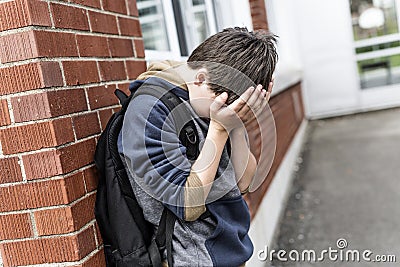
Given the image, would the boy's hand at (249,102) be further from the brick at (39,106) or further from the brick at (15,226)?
the brick at (15,226)

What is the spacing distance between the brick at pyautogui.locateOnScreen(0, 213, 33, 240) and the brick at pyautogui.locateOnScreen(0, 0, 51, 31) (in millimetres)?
696

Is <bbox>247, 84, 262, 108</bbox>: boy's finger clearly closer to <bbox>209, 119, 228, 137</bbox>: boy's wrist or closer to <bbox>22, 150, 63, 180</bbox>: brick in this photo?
<bbox>209, 119, 228, 137</bbox>: boy's wrist

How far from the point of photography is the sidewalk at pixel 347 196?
4.66 meters

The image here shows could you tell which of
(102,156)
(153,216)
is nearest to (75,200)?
(102,156)

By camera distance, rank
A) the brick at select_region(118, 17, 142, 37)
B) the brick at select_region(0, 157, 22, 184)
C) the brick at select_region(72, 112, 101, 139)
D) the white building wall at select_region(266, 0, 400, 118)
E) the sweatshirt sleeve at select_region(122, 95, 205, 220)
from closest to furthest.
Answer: the sweatshirt sleeve at select_region(122, 95, 205, 220) → the brick at select_region(0, 157, 22, 184) → the brick at select_region(72, 112, 101, 139) → the brick at select_region(118, 17, 142, 37) → the white building wall at select_region(266, 0, 400, 118)

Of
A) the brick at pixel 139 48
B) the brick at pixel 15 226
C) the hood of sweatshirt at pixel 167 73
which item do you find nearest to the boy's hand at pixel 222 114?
the hood of sweatshirt at pixel 167 73

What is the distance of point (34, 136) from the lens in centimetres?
183

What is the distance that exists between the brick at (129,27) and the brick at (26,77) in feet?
2.52

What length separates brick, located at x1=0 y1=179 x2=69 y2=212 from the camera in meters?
1.85

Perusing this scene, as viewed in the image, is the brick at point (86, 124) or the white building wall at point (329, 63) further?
the white building wall at point (329, 63)

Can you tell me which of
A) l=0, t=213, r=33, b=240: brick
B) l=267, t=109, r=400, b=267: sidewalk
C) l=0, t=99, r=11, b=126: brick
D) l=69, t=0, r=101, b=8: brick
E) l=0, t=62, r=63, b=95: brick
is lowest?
l=267, t=109, r=400, b=267: sidewalk

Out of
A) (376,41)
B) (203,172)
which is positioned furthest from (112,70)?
(376,41)

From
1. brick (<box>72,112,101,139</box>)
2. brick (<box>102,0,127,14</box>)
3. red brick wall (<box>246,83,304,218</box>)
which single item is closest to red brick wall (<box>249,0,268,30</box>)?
red brick wall (<box>246,83,304,218</box>)

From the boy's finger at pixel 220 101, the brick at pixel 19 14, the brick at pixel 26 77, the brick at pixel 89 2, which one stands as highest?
the brick at pixel 89 2
